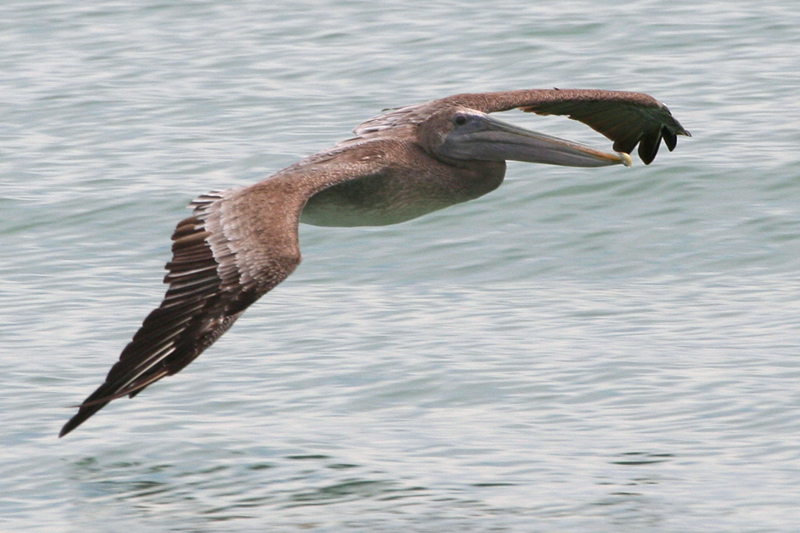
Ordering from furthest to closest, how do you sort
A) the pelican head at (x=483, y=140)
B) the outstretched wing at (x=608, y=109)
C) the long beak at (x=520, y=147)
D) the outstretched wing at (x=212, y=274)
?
the outstretched wing at (x=608, y=109), the pelican head at (x=483, y=140), the long beak at (x=520, y=147), the outstretched wing at (x=212, y=274)

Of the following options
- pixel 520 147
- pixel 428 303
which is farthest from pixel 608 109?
pixel 428 303

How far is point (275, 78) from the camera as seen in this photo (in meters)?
14.9

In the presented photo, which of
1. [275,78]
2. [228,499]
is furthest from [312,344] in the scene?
[275,78]

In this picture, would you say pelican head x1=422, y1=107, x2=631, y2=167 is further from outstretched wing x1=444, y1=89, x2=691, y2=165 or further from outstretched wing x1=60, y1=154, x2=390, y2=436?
outstretched wing x1=60, y1=154, x2=390, y2=436

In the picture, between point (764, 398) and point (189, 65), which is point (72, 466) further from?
point (189, 65)

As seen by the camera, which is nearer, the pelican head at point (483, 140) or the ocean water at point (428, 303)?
the ocean water at point (428, 303)

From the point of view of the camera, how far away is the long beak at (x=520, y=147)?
7.91 m

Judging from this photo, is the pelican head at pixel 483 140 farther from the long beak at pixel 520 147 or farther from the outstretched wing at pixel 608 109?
the outstretched wing at pixel 608 109

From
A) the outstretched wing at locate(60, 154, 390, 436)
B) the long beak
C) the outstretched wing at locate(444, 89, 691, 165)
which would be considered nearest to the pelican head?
the long beak

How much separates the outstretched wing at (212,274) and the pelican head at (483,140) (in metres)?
1.22

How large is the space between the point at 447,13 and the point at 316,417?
32.4ft

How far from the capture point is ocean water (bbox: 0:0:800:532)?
23.7 ft

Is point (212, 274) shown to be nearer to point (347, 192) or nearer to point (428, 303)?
point (347, 192)

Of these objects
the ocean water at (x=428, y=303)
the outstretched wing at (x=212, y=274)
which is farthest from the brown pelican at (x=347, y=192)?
the ocean water at (x=428, y=303)
